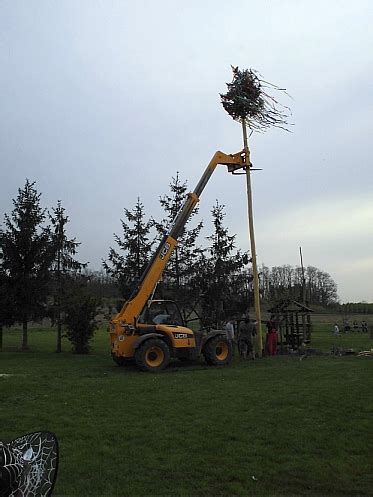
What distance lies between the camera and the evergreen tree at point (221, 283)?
26.8 m

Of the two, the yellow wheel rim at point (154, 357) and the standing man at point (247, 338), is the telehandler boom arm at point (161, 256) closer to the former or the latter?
the yellow wheel rim at point (154, 357)

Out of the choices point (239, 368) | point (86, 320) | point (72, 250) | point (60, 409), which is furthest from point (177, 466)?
point (72, 250)

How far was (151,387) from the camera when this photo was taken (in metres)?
12.3

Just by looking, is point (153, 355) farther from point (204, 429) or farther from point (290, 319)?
point (290, 319)

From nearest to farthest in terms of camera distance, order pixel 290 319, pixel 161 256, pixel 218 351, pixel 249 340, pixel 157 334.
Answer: pixel 157 334 < pixel 218 351 < pixel 161 256 < pixel 249 340 < pixel 290 319

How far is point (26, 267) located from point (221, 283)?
9618 mm

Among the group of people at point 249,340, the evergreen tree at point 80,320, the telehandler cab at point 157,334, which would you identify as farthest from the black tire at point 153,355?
the evergreen tree at point 80,320

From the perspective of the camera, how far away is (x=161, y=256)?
17688mm

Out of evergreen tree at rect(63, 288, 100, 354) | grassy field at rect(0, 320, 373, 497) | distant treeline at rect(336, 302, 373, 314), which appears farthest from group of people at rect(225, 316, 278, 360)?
distant treeline at rect(336, 302, 373, 314)

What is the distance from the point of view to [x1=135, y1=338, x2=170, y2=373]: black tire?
51.9 ft

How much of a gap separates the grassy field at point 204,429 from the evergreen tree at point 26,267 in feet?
38.8

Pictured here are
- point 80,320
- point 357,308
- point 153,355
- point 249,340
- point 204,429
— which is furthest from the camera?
point 357,308

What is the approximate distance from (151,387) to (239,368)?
465cm

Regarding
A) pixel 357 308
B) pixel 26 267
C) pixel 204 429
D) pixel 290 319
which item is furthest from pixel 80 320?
pixel 357 308
